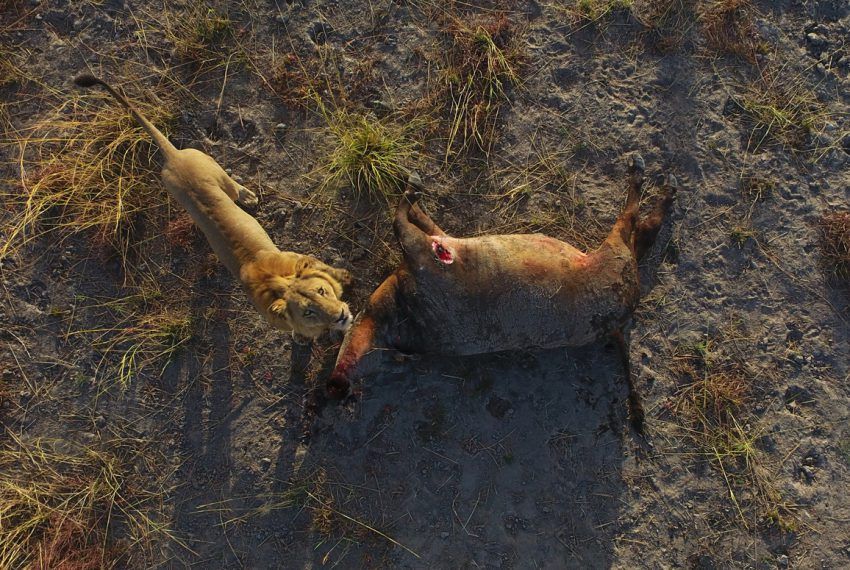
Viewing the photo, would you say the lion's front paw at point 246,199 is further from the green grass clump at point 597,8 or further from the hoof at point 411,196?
the green grass clump at point 597,8

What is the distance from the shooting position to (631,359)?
533 centimetres

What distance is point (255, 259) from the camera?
4.54 m

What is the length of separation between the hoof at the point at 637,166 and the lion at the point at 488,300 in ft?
3.52

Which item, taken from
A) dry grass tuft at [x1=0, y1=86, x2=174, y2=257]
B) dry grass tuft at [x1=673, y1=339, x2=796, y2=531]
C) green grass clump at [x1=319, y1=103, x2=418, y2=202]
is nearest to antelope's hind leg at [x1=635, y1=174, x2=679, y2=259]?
dry grass tuft at [x1=673, y1=339, x2=796, y2=531]

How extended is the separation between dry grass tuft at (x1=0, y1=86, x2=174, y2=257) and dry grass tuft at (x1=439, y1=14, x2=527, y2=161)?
326 cm

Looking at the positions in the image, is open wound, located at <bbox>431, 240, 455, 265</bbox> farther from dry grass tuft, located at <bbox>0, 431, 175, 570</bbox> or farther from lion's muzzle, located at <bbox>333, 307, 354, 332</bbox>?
dry grass tuft, located at <bbox>0, 431, 175, 570</bbox>

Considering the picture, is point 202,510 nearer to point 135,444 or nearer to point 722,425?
point 135,444

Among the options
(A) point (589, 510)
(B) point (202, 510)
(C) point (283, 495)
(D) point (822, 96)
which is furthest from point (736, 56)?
(B) point (202, 510)

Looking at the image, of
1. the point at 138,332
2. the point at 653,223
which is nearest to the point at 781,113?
the point at 653,223

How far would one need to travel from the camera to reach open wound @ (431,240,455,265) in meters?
4.57

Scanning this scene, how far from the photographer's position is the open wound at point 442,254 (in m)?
4.57

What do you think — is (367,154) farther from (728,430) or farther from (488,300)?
(728,430)

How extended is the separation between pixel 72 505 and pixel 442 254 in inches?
189

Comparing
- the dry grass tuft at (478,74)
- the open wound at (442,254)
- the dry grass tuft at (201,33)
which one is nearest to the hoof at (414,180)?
the dry grass tuft at (478,74)
